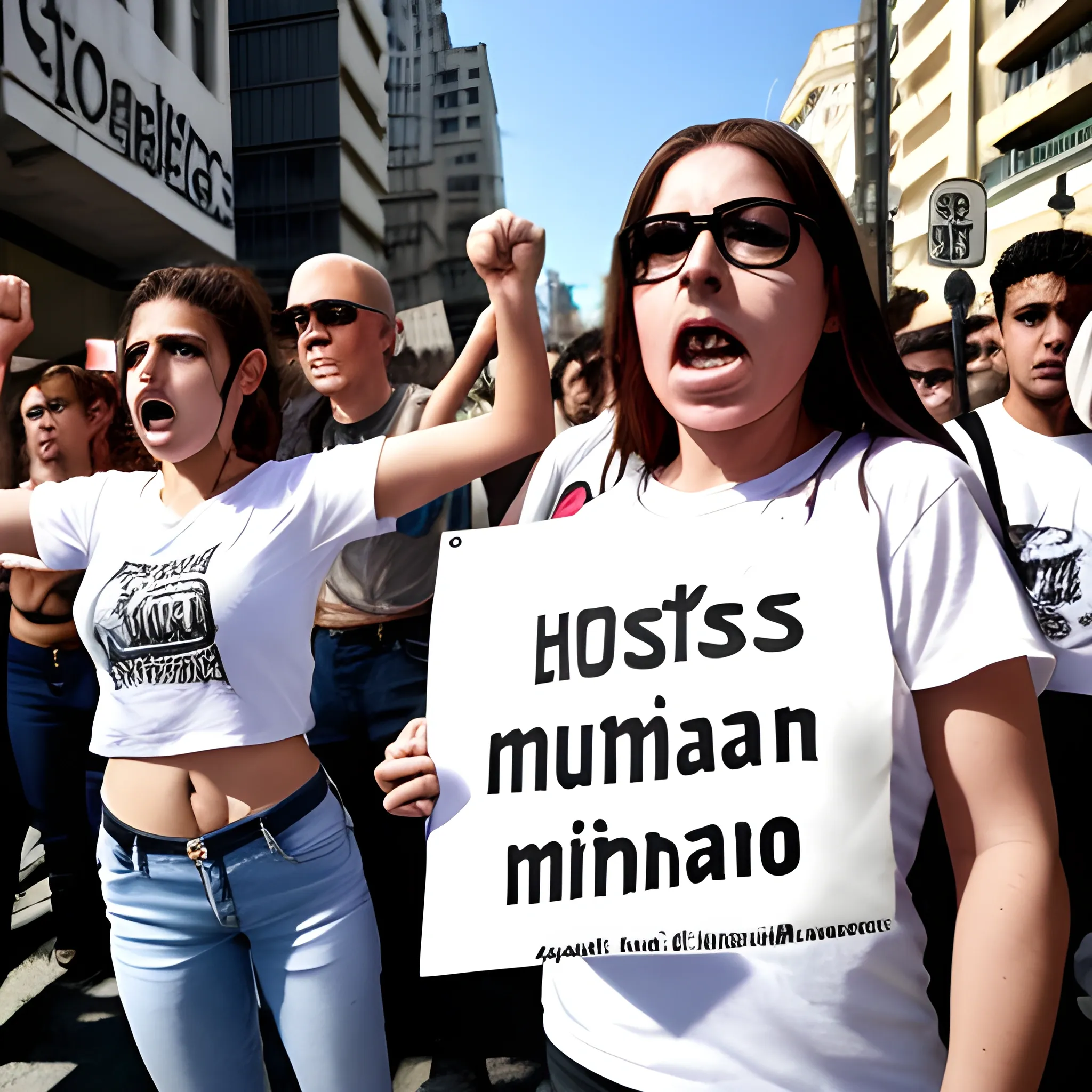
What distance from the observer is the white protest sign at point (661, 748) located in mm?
1013

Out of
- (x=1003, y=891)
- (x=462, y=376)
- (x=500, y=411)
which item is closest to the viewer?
(x=1003, y=891)

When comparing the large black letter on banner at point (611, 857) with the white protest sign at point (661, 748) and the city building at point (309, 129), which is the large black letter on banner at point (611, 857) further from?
the city building at point (309, 129)

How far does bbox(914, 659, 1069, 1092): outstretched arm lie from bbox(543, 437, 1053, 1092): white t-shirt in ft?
0.19

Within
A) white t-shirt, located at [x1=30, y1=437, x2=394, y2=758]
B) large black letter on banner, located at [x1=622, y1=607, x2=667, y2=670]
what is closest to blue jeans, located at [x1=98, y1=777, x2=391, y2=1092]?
white t-shirt, located at [x1=30, y1=437, x2=394, y2=758]

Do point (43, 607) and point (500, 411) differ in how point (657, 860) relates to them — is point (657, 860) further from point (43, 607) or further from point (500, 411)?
point (43, 607)

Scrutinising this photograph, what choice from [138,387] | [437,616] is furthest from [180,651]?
[437,616]

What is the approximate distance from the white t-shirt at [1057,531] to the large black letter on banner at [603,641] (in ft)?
4.07

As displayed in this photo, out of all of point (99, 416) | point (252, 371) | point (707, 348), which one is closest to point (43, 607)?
point (99, 416)

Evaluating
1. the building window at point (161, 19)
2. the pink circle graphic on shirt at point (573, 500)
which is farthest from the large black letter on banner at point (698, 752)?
the building window at point (161, 19)

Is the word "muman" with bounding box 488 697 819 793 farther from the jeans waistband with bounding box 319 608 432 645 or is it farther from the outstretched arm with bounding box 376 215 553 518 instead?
the jeans waistband with bounding box 319 608 432 645

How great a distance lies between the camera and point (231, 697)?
5.52 feet

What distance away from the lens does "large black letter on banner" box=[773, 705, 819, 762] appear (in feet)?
3.38

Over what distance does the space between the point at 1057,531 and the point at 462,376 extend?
1.37 meters

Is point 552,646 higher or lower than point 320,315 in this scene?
lower
